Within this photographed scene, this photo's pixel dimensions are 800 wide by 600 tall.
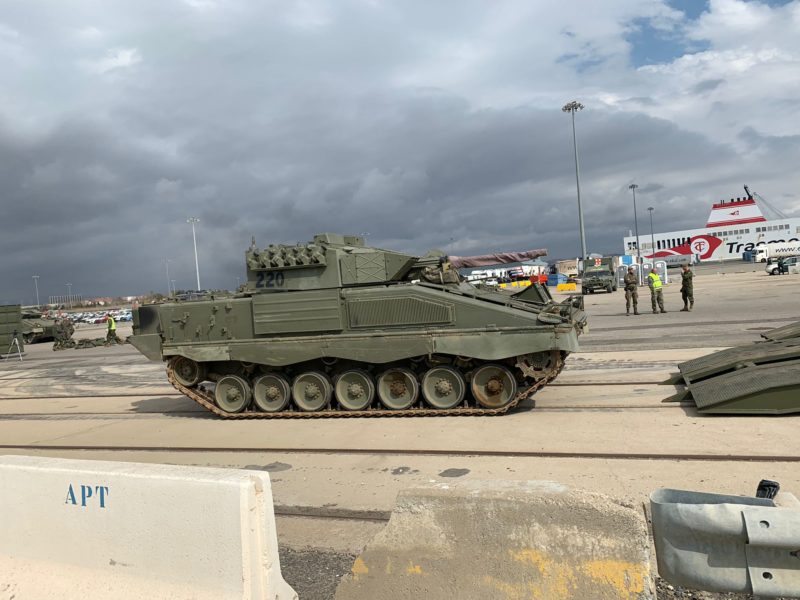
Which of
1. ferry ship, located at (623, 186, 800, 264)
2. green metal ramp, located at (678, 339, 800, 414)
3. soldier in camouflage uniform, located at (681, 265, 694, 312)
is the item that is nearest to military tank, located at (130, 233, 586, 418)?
green metal ramp, located at (678, 339, 800, 414)

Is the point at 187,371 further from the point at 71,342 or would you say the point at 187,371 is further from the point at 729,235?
the point at 729,235

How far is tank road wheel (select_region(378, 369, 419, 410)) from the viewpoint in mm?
8898

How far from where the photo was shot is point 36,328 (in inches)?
1460

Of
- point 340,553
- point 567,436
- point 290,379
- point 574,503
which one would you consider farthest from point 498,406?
point 574,503

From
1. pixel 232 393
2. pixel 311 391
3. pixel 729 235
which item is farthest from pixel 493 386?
pixel 729 235

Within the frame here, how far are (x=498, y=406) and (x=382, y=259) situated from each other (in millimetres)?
2886

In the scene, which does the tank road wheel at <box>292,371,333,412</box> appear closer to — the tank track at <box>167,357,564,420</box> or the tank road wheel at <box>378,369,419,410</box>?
the tank track at <box>167,357,564,420</box>

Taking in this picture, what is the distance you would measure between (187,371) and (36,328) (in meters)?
32.9

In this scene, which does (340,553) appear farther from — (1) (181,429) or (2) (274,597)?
(1) (181,429)

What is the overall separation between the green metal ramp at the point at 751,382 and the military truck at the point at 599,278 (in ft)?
102

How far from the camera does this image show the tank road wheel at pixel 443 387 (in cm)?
871

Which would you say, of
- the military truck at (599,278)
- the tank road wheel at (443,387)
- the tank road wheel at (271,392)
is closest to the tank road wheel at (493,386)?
the tank road wheel at (443,387)

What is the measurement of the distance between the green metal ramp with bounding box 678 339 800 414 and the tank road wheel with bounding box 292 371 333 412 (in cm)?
519

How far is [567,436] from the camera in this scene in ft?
23.0
